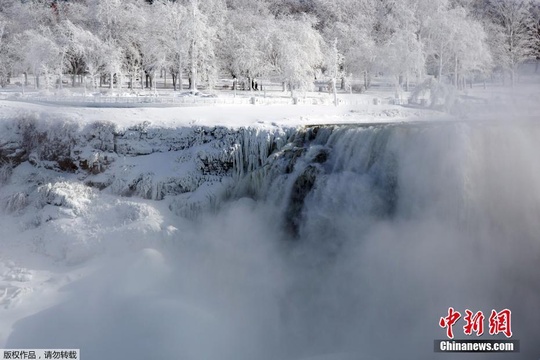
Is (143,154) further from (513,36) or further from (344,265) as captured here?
(513,36)

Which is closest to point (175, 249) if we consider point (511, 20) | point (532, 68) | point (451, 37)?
point (451, 37)

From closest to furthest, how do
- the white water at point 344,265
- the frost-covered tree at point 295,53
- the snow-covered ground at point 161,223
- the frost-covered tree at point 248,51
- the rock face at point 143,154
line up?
the white water at point 344,265, the snow-covered ground at point 161,223, the rock face at point 143,154, the frost-covered tree at point 295,53, the frost-covered tree at point 248,51

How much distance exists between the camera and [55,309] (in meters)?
15.4

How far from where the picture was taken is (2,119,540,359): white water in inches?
550

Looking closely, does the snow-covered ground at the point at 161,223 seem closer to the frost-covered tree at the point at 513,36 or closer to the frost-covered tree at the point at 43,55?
the frost-covered tree at the point at 43,55

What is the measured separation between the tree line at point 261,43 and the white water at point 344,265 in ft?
69.9

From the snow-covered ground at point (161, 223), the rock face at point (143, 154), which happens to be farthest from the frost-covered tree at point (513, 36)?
the rock face at point (143, 154)

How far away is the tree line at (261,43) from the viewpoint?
38062 millimetres

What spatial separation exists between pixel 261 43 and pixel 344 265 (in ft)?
94.8

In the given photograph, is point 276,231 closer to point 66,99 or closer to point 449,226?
point 449,226

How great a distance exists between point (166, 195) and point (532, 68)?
40.9 m

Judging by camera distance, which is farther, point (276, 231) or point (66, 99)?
point (66, 99)

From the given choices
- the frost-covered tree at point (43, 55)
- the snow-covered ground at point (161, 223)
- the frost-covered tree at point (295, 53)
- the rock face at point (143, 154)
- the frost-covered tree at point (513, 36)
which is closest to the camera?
the snow-covered ground at point (161, 223)

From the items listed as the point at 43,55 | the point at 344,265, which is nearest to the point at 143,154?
the point at 344,265
